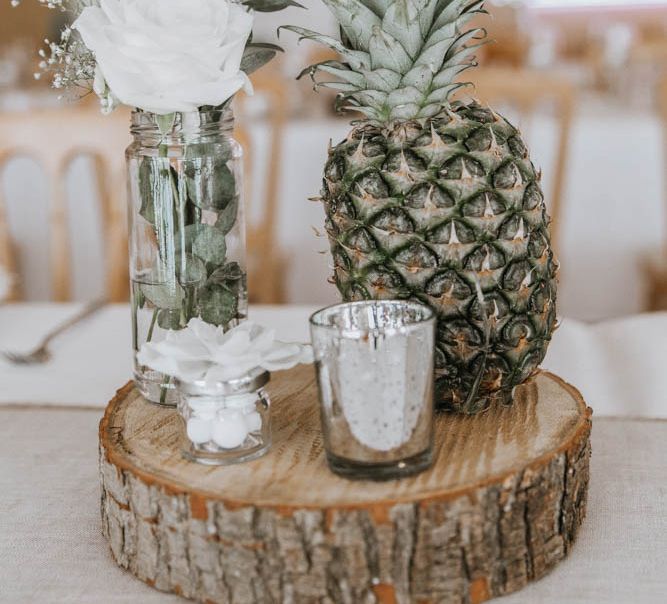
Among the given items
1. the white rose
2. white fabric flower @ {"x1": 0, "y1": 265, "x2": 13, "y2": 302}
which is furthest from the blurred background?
the white rose

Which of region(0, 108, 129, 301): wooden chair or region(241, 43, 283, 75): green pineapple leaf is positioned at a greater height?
region(241, 43, 283, 75): green pineapple leaf

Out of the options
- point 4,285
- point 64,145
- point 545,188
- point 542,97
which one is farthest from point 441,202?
point 545,188

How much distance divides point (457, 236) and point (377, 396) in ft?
0.50

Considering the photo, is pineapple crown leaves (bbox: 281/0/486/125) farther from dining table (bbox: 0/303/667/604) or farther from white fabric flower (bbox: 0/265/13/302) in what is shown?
white fabric flower (bbox: 0/265/13/302)

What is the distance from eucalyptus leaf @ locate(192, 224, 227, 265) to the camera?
603 mm

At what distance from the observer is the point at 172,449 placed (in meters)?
0.55

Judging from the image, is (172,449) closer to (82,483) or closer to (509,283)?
(82,483)

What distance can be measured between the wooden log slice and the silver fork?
37 centimetres

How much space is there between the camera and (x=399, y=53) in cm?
60

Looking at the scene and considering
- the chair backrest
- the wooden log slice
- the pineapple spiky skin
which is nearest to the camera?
the wooden log slice

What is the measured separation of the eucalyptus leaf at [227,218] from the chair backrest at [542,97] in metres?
1.07

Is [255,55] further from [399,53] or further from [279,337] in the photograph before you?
[279,337]

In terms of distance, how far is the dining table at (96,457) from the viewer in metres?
0.51

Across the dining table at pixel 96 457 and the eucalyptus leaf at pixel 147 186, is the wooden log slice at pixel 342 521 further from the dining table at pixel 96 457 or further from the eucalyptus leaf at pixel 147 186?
the eucalyptus leaf at pixel 147 186
